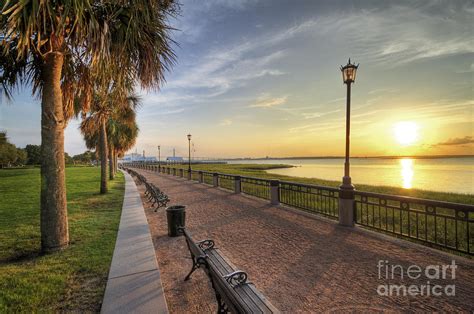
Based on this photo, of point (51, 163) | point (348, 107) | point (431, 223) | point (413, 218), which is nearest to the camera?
point (51, 163)

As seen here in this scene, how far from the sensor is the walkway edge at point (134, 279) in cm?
308

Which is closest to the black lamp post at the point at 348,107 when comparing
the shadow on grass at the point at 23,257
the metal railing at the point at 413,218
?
the metal railing at the point at 413,218

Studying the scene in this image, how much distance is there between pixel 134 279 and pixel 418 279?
181 inches

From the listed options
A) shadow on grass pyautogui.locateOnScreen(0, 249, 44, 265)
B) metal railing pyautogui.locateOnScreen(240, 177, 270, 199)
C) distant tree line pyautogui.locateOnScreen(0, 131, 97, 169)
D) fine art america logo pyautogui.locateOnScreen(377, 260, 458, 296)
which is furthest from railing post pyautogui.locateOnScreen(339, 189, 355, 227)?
distant tree line pyautogui.locateOnScreen(0, 131, 97, 169)

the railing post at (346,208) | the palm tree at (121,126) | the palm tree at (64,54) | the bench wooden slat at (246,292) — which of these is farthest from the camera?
the palm tree at (121,126)

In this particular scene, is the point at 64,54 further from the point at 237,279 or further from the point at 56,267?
the point at 237,279

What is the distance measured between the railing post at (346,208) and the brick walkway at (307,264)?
10.8 inches

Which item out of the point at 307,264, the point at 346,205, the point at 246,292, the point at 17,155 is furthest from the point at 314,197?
the point at 17,155

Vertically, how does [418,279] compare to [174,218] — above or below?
below

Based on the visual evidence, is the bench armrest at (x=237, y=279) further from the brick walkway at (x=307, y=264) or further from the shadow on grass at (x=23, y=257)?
the shadow on grass at (x=23, y=257)

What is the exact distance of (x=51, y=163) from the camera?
5.03 m

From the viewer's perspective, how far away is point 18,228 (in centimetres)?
700

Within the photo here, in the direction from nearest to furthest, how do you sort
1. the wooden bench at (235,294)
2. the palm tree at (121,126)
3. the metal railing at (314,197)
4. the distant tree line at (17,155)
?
1. the wooden bench at (235,294)
2. the metal railing at (314,197)
3. the palm tree at (121,126)
4. the distant tree line at (17,155)

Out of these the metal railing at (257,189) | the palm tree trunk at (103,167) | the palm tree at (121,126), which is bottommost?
the metal railing at (257,189)
